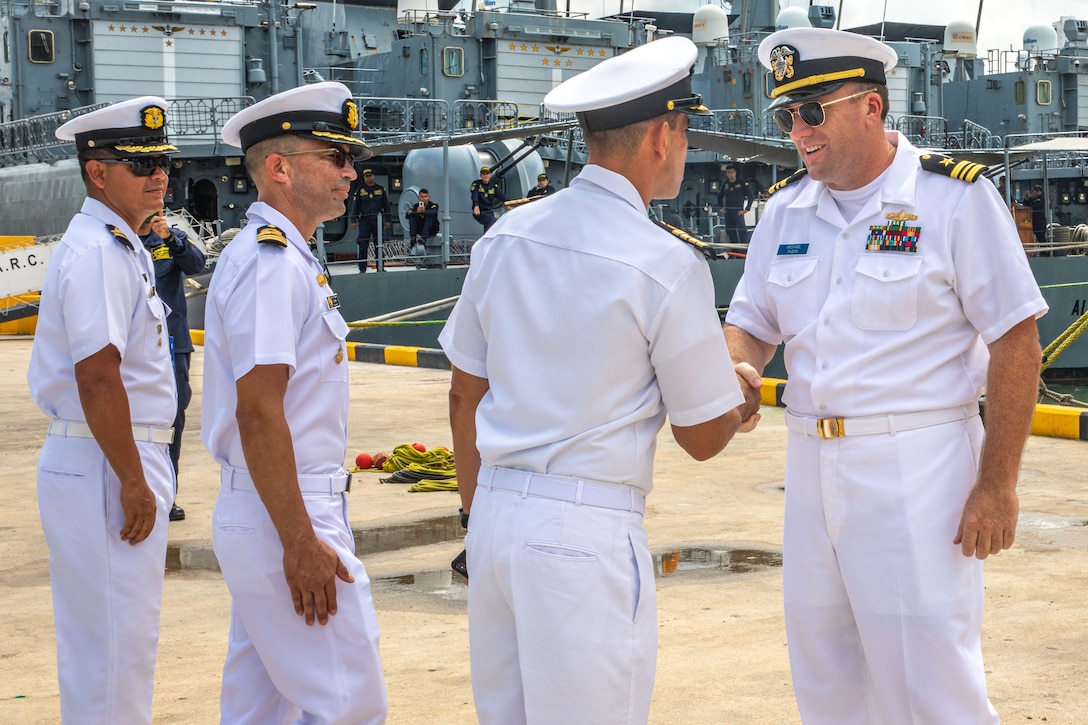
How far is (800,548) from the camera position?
2977mm

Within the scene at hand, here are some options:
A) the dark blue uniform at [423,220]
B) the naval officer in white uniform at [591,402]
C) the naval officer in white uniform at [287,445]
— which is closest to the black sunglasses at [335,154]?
the naval officer in white uniform at [287,445]

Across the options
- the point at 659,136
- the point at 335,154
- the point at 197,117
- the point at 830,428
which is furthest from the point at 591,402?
the point at 197,117

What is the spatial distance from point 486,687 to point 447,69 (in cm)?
2884

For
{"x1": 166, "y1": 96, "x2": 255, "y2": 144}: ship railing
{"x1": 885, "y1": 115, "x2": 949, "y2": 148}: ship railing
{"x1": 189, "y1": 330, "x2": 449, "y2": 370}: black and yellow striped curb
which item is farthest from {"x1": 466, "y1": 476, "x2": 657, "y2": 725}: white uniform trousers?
{"x1": 885, "y1": 115, "x2": 949, "y2": 148}: ship railing

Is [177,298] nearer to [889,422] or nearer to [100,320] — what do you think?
[100,320]

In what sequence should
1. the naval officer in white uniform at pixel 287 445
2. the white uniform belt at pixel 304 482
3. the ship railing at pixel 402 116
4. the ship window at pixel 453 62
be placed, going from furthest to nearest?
the ship window at pixel 453 62
the ship railing at pixel 402 116
the white uniform belt at pixel 304 482
the naval officer in white uniform at pixel 287 445

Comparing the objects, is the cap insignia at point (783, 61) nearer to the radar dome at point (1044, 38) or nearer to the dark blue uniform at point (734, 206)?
the dark blue uniform at point (734, 206)

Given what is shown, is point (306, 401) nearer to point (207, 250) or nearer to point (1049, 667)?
point (1049, 667)

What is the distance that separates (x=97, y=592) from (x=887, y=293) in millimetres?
1995

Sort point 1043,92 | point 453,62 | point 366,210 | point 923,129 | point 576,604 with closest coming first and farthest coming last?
point 576,604 → point 366,210 → point 453,62 → point 923,129 → point 1043,92

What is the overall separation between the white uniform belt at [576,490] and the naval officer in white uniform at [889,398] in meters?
0.73

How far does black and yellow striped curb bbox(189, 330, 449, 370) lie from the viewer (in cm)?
1512

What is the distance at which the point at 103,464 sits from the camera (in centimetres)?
323

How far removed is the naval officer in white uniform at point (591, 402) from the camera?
2.28 metres
